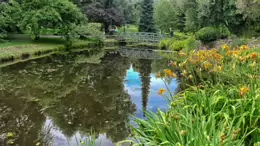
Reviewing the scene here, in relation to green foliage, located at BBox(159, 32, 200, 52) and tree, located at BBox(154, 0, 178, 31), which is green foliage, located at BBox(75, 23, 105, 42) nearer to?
green foliage, located at BBox(159, 32, 200, 52)

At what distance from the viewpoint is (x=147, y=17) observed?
33.7 m

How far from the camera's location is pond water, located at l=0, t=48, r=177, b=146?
18.8ft

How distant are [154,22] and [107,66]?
21.0 metres

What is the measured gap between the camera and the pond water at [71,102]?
5719 millimetres

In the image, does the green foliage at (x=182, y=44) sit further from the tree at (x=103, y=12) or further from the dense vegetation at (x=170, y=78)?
the tree at (x=103, y=12)

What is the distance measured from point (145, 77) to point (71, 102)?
521 centimetres

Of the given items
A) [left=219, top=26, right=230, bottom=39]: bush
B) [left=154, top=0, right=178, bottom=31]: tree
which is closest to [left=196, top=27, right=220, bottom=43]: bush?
[left=219, top=26, right=230, bottom=39]: bush

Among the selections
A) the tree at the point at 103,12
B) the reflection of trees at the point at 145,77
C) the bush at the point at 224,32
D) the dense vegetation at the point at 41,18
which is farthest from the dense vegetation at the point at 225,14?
the dense vegetation at the point at 41,18

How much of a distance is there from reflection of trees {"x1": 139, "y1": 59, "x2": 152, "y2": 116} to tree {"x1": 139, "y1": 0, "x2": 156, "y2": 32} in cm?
1675

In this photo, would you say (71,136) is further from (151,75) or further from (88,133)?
(151,75)

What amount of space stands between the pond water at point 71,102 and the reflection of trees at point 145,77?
0.01 metres

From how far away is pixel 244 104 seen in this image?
3627mm

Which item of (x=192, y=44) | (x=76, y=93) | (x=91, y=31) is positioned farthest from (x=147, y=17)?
(x=76, y=93)

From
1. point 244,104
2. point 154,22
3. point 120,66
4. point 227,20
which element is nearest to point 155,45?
point 154,22
